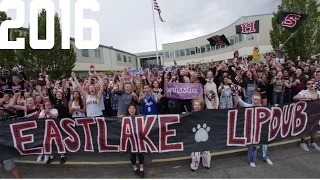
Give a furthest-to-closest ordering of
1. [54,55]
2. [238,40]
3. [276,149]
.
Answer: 1. [238,40]
2. [54,55]
3. [276,149]

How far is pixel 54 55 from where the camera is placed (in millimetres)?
21906

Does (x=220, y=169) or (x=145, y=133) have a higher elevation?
(x=145, y=133)

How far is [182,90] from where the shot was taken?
20.4ft

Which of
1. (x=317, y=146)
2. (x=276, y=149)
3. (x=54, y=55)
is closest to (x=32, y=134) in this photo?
(x=276, y=149)

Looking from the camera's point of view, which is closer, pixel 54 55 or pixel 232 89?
pixel 232 89

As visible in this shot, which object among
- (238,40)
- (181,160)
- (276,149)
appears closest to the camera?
(181,160)

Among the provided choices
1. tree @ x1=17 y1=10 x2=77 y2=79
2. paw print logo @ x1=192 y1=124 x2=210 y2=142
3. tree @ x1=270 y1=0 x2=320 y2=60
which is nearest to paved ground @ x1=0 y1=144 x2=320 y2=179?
paw print logo @ x1=192 y1=124 x2=210 y2=142

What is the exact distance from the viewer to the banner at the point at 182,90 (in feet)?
20.0

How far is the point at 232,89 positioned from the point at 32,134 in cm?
459

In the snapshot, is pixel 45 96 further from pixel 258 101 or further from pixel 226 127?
pixel 258 101

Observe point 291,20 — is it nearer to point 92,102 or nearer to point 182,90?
point 182,90

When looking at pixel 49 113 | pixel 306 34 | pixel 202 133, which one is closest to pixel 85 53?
pixel 306 34

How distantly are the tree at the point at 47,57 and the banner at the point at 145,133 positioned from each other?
707 inches

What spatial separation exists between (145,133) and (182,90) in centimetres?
196
